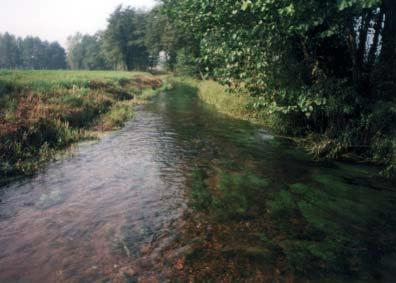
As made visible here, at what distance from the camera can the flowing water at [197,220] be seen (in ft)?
20.8

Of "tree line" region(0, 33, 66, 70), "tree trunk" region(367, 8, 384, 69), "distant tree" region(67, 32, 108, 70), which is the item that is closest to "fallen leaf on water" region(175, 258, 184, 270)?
"tree trunk" region(367, 8, 384, 69)

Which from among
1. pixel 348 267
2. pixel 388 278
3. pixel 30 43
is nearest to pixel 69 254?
pixel 348 267

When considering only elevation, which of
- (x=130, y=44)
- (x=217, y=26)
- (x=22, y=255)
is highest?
(x=130, y=44)

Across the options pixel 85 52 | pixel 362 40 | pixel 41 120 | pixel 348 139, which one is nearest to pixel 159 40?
pixel 85 52

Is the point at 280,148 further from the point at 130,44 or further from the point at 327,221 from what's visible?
the point at 130,44

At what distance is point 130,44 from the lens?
90.1m

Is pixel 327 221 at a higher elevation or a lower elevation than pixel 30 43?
lower

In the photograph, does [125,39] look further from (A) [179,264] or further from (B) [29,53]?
(A) [179,264]

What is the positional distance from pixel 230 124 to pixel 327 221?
13825 mm

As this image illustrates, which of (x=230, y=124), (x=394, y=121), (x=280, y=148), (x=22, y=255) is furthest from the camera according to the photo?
(x=230, y=124)

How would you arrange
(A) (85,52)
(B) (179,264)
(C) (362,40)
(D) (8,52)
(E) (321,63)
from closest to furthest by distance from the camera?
(B) (179,264), (C) (362,40), (E) (321,63), (D) (8,52), (A) (85,52)

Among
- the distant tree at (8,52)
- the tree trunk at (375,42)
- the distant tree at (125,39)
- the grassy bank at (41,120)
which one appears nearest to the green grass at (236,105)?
the tree trunk at (375,42)

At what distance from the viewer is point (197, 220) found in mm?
8406

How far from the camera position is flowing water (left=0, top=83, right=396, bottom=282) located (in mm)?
6344
